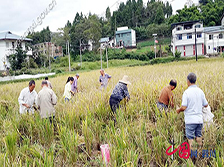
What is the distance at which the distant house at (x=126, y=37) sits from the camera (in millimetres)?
39125

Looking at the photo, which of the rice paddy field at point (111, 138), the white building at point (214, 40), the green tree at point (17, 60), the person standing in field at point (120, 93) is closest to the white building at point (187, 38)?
the white building at point (214, 40)

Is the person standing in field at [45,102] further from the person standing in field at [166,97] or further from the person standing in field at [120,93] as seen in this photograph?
the person standing in field at [166,97]

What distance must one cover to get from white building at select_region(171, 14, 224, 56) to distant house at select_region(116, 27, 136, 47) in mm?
9117

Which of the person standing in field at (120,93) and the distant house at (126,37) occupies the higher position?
the distant house at (126,37)

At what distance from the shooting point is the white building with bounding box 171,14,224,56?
1202 inches

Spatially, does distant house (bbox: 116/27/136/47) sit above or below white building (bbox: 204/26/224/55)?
above

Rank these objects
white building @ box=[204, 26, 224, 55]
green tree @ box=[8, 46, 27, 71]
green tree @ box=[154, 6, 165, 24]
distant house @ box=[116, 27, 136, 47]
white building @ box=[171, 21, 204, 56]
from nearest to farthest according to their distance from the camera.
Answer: green tree @ box=[8, 46, 27, 71]
white building @ box=[204, 26, 224, 55]
white building @ box=[171, 21, 204, 56]
distant house @ box=[116, 27, 136, 47]
green tree @ box=[154, 6, 165, 24]

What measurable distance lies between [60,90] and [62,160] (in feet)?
20.3

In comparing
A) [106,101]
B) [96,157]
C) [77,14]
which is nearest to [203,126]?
[96,157]

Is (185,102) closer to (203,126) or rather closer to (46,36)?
(203,126)

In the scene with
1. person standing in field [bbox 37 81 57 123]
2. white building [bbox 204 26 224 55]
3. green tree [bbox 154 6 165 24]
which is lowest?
person standing in field [bbox 37 81 57 123]

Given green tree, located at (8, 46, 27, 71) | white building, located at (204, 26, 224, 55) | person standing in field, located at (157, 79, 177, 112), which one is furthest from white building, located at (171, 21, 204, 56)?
person standing in field, located at (157, 79, 177, 112)

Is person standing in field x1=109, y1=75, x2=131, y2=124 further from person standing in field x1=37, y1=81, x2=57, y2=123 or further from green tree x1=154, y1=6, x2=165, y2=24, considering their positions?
green tree x1=154, y1=6, x2=165, y2=24

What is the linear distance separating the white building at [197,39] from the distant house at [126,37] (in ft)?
29.9
